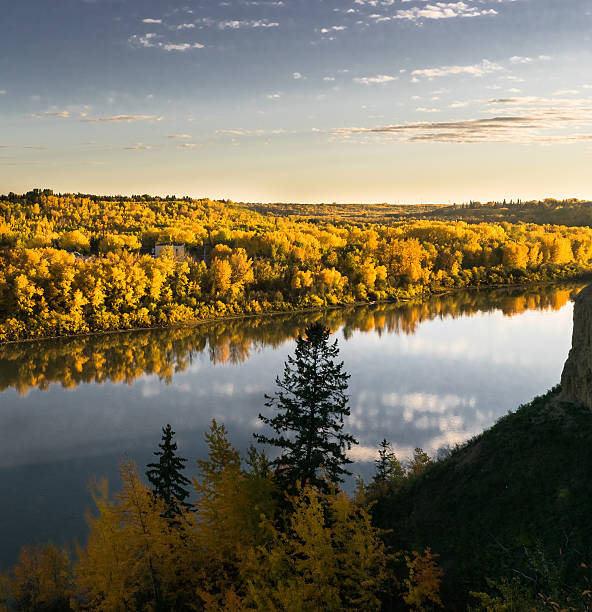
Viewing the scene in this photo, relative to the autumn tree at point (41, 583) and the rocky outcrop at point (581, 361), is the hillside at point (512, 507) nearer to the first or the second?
the rocky outcrop at point (581, 361)

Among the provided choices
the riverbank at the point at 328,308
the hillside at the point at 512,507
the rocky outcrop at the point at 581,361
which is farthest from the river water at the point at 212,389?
the rocky outcrop at the point at 581,361

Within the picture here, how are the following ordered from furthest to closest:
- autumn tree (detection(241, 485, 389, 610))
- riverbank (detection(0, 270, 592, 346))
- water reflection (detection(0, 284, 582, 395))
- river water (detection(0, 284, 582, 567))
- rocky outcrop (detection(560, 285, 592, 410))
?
riverbank (detection(0, 270, 592, 346)) → water reflection (detection(0, 284, 582, 395)) → river water (detection(0, 284, 582, 567)) → rocky outcrop (detection(560, 285, 592, 410)) → autumn tree (detection(241, 485, 389, 610))

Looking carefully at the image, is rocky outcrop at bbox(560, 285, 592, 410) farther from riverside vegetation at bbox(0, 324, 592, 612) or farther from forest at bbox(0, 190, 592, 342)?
forest at bbox(0, 190, 592, 342)

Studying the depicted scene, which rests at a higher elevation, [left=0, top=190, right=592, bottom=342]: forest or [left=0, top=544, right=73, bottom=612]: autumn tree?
[left=0, top=190, right=592, bottom=342]: forest

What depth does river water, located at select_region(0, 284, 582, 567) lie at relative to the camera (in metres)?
29.9

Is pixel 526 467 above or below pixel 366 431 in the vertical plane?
above

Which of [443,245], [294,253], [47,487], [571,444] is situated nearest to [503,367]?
[571,444]

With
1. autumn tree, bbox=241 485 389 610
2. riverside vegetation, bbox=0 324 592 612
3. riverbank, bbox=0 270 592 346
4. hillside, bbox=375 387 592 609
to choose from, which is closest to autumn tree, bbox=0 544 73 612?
riverside vegetation, bbox=0 324 592 612

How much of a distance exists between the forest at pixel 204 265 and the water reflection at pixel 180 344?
146 inches

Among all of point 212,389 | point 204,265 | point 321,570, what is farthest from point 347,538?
point 204,265

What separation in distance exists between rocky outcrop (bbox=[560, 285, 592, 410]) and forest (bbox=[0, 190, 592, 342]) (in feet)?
179

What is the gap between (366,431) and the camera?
3422 cm

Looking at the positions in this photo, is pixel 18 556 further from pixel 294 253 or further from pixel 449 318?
pixel 294 253

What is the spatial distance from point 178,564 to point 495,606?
10.4 meters
